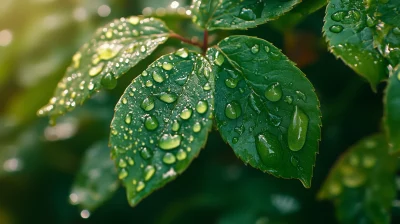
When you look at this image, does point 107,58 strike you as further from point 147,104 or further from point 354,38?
point 354,38

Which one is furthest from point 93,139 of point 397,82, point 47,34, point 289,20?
point 397,82

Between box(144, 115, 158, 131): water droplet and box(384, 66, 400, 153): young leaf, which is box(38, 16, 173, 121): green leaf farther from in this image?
box(384, 66, 400, 153): young leaf

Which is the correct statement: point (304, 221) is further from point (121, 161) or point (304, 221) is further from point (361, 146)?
point (121, 161)

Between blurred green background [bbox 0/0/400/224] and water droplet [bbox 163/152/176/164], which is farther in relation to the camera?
blurred green background [bbox 0/0/400/224]

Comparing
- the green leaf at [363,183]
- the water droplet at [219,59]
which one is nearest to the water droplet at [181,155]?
the water droplet at [219,59]

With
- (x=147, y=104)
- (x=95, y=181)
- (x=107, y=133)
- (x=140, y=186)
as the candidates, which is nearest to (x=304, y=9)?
(x=147, y=104)

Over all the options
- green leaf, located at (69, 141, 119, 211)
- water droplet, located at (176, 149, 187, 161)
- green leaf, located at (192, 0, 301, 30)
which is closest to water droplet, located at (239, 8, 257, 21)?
green leaf, located at (192, 0, 301, 30)

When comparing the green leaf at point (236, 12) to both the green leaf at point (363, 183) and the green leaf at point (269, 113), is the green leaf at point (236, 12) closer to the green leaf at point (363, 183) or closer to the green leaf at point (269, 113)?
the green leaf at point (269, 113)
